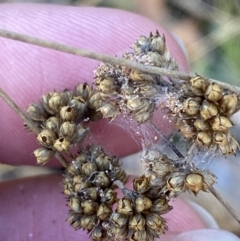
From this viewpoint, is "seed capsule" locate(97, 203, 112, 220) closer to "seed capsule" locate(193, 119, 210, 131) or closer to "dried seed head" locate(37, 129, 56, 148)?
"dried seed head" locate(37, 129, 56, 148)

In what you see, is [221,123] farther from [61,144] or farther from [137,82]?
[61,144]

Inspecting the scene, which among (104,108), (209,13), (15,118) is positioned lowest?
(15,118)

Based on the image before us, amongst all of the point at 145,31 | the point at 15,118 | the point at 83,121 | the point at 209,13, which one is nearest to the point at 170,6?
the point at 209,13

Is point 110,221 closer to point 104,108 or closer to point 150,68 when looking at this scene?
point 104,108

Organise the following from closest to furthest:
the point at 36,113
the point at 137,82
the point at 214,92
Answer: the point at 214,92
the point at 137,82
the point at 36,113

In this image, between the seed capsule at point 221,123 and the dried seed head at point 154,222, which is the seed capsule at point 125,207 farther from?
the seed capsule at point 221,123

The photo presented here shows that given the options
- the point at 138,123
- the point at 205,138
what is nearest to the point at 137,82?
the point at 138,123
